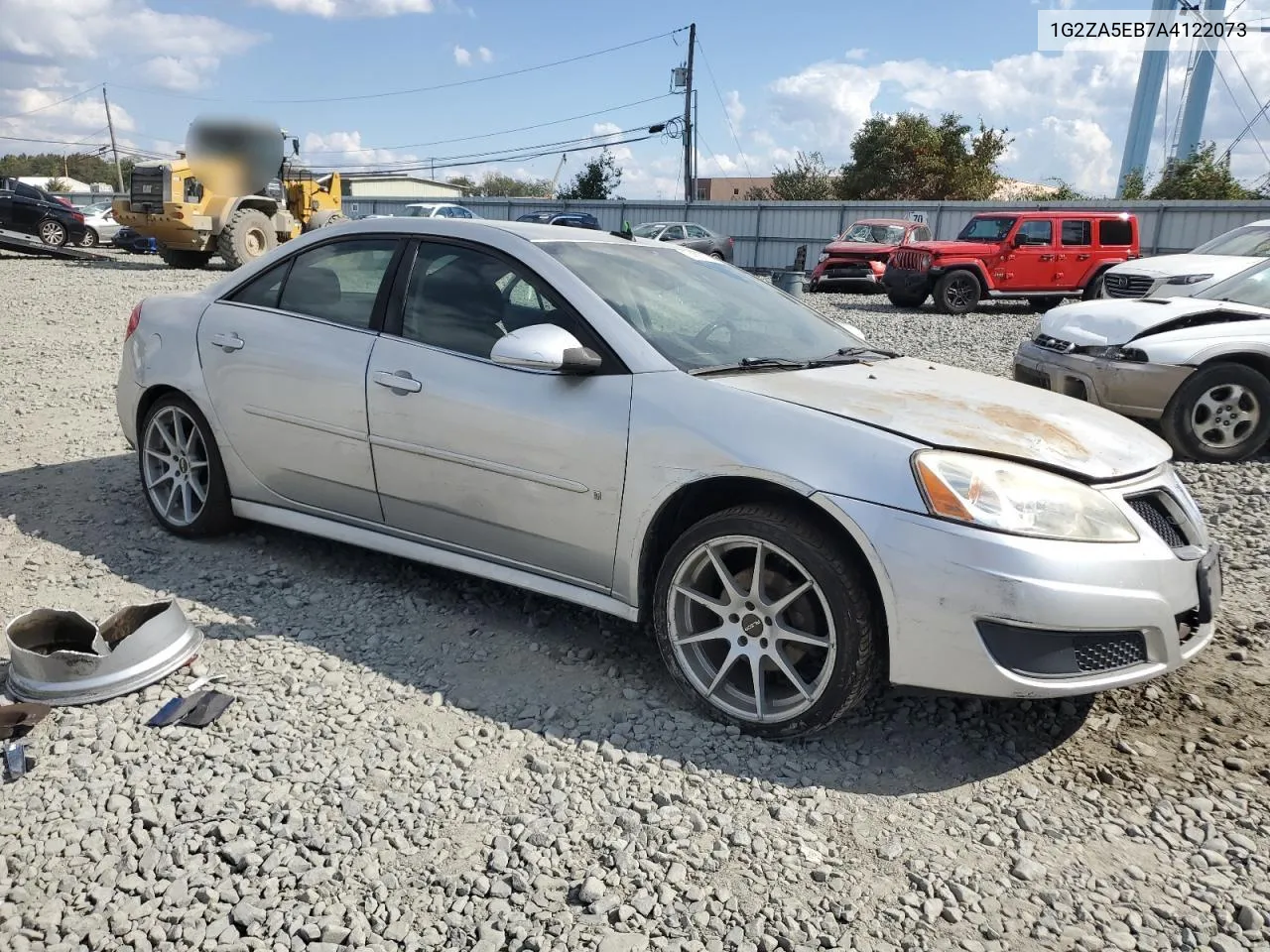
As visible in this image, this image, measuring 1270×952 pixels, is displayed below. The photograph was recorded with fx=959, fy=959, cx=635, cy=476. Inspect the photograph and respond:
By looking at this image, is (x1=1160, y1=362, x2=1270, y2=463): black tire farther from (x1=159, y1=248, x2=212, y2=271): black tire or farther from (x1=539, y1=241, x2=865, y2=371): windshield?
(x1=159, y1=248, x2=212, y2=271): black tire

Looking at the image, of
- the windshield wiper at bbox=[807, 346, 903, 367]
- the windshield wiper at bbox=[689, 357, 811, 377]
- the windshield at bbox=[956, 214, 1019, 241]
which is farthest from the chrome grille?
the windshield wiper at bbox=[689, 357, 811, 377]

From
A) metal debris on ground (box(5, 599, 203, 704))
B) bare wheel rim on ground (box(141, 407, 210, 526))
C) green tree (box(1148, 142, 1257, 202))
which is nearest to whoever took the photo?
metal debris on ground (box(5, 599, 203, 704))

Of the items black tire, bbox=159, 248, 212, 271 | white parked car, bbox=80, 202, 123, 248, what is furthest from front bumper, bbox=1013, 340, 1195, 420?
white parked car, bbox=80, 202, 123, 248

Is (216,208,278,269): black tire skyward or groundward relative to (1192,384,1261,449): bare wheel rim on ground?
skyward

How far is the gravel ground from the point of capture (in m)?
2.23

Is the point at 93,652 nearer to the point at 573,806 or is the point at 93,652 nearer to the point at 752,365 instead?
the point at 573,806

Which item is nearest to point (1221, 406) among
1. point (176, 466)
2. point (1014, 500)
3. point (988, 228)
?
point (1014, 500)

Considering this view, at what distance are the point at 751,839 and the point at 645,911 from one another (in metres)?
0.39

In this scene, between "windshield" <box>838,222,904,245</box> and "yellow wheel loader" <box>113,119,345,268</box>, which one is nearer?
"yellow wheel loader" <box>113,119,345,268</box>

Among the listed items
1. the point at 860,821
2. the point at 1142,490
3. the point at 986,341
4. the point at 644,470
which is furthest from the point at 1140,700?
the point at 986,341

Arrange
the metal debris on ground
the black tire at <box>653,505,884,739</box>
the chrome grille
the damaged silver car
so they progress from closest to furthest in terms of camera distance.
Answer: the black tire at <box>653,505,884,739</box>, the metal debris on ground, the damaged silver car, the chrome grille

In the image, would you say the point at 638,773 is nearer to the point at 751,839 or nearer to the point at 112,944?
the point at 751,839

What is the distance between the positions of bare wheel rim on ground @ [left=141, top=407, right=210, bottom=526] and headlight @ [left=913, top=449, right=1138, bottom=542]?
331 centimetres

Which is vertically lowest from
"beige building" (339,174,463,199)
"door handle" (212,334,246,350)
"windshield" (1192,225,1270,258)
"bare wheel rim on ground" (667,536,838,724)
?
"bare wheel rim on ground" (667,536,838,724)
